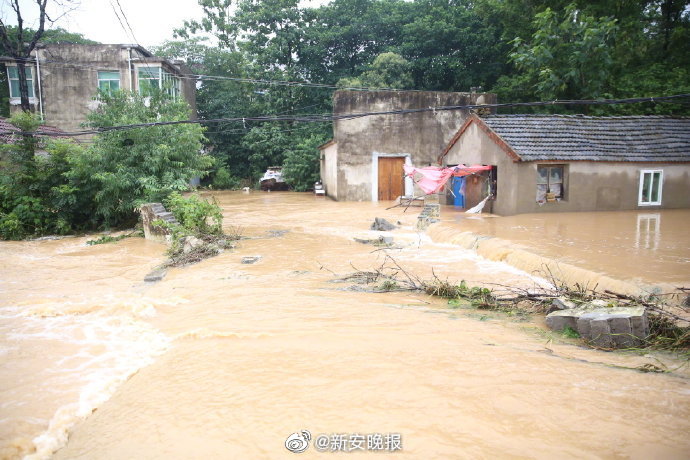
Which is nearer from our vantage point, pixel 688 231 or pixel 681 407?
pixel 681 407

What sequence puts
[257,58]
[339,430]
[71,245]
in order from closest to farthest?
[339,430] → [71,245] → [257,58]

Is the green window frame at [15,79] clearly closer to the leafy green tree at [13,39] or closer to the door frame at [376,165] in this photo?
the leafy green tree at [13,39]

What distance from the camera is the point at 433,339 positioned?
18.4 ft

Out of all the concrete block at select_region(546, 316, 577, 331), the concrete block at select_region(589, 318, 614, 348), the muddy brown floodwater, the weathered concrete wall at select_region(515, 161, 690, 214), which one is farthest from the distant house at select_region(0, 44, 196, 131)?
the concrete block at select_region(589, 318, 614, 348)

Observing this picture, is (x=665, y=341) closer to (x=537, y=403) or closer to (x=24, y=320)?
(x=537, y=403)

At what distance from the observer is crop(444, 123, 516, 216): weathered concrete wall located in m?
14.9

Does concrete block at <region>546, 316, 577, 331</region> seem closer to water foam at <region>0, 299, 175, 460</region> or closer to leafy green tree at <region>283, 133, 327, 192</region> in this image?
water foam at <region>0, 299, 175, 460</region>

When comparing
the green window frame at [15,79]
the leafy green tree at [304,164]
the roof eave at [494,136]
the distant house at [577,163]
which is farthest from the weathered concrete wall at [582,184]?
the green window frame at [15,79]

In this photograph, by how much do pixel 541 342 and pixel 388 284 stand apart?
2802 millimetres

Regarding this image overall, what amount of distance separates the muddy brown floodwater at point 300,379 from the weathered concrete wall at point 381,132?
14996mm

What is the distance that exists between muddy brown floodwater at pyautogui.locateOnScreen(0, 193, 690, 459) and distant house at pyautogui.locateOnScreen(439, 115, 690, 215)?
750 cm

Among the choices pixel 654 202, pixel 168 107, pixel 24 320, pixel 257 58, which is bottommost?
pixel 24 320

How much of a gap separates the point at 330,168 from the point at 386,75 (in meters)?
7.67

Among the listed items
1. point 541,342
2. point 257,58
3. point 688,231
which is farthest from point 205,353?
point 257,58
